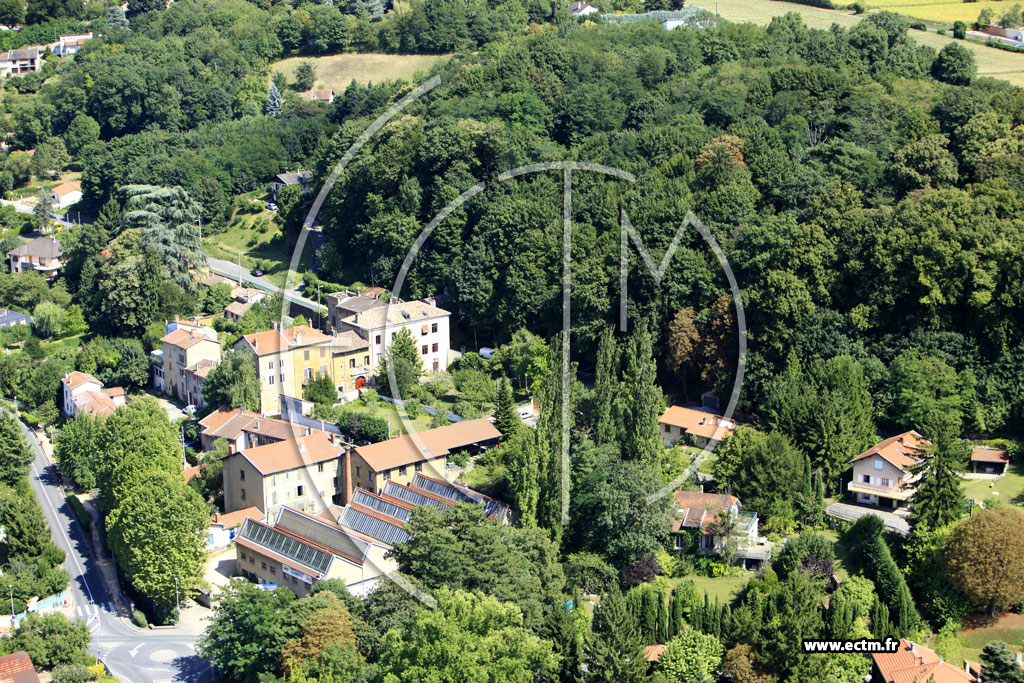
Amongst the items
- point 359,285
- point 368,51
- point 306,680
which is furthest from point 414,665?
point 368,51

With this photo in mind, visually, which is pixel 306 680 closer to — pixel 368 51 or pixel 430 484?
pixel 430 484

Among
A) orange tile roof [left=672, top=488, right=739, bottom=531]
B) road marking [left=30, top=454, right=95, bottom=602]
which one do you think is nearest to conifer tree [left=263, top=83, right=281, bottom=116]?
road marking [left=30, top=454, right=95, bottom=602]

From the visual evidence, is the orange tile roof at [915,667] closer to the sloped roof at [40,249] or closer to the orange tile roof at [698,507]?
the orange tile roof at [698,507]

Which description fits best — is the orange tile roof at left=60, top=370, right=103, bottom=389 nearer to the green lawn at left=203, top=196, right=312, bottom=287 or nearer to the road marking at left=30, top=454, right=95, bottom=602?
the road marking at left=30, top=454, right=95, bottom=602

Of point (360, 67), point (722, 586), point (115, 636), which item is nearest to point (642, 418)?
point (722, 586)

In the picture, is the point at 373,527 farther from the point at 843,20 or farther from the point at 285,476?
the point at 843,20

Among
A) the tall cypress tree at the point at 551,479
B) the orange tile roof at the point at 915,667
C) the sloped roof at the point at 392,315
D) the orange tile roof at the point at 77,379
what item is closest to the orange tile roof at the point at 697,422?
the tall cypress tree at the point at 551,479
